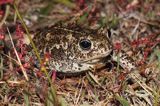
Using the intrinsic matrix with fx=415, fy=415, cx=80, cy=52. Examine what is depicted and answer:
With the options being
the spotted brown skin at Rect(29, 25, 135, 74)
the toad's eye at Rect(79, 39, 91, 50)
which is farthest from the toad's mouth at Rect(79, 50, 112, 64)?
the toad's eye at Rect(79, 39, 91, 50)

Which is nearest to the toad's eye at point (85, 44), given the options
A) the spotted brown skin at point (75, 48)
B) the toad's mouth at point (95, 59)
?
→ the spotted brown skin at point (75, 48)

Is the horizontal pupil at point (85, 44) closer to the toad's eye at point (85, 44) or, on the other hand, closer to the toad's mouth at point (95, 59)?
the toad's eye at point (85, 44)

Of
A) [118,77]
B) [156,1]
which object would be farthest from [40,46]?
[156,1]

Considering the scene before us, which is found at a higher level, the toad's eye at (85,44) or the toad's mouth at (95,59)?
the toad's eye at (85,44)

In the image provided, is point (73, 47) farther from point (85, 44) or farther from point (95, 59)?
point (95, 59)

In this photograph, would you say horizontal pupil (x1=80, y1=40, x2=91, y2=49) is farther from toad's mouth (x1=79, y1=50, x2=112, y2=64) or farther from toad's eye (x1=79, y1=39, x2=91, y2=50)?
toad's mouth (x1=79, y1=50, x2=112, y2=64)

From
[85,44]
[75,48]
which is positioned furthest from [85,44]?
[75,48]

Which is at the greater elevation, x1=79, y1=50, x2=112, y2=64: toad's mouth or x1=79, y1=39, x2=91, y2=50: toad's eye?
x1=79, y1=39, x2=91, y2=50: toad's eye

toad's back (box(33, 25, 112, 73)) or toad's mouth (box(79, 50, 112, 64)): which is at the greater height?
toad's back (box(33, 25, 112, 73))
